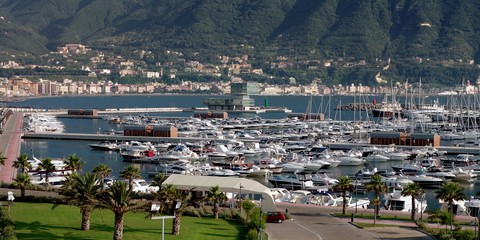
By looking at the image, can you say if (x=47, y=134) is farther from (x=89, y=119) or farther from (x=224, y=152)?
(x=89, y=119)

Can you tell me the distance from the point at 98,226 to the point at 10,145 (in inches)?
2097

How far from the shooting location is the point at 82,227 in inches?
1499

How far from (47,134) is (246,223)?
2870 inches

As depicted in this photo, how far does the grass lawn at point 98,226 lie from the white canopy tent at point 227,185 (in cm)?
142

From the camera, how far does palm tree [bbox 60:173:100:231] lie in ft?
123

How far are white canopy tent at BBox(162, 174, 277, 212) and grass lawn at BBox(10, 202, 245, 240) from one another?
1.42m

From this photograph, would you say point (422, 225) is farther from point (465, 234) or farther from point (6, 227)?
point (6, 227)

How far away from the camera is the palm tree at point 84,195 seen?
3750cm

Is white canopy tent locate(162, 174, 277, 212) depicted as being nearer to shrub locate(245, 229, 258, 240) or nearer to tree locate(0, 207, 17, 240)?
shrub locate(245, 229, 258, 240)

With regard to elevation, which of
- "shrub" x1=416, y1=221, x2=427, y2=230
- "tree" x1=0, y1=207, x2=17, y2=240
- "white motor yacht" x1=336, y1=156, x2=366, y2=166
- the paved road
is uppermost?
"white motor yacht" x1=336, y1=156, x2=366, y2=166

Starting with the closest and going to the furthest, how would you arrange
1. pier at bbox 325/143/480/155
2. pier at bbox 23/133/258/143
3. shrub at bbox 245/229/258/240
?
shrub at bbox 245/229/258/240 → pier at bbox 325/143/480/155 → pier at bbox 23/133/258/143

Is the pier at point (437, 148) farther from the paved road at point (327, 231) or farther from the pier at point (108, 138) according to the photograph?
the paved road at point (327, 231)

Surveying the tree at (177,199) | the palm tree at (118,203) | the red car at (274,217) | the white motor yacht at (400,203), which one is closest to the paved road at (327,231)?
the red car at (274,217)

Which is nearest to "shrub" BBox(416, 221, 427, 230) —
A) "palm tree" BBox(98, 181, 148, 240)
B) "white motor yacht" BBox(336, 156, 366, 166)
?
"palm tree" BBox(98, 181, 148, 240)
